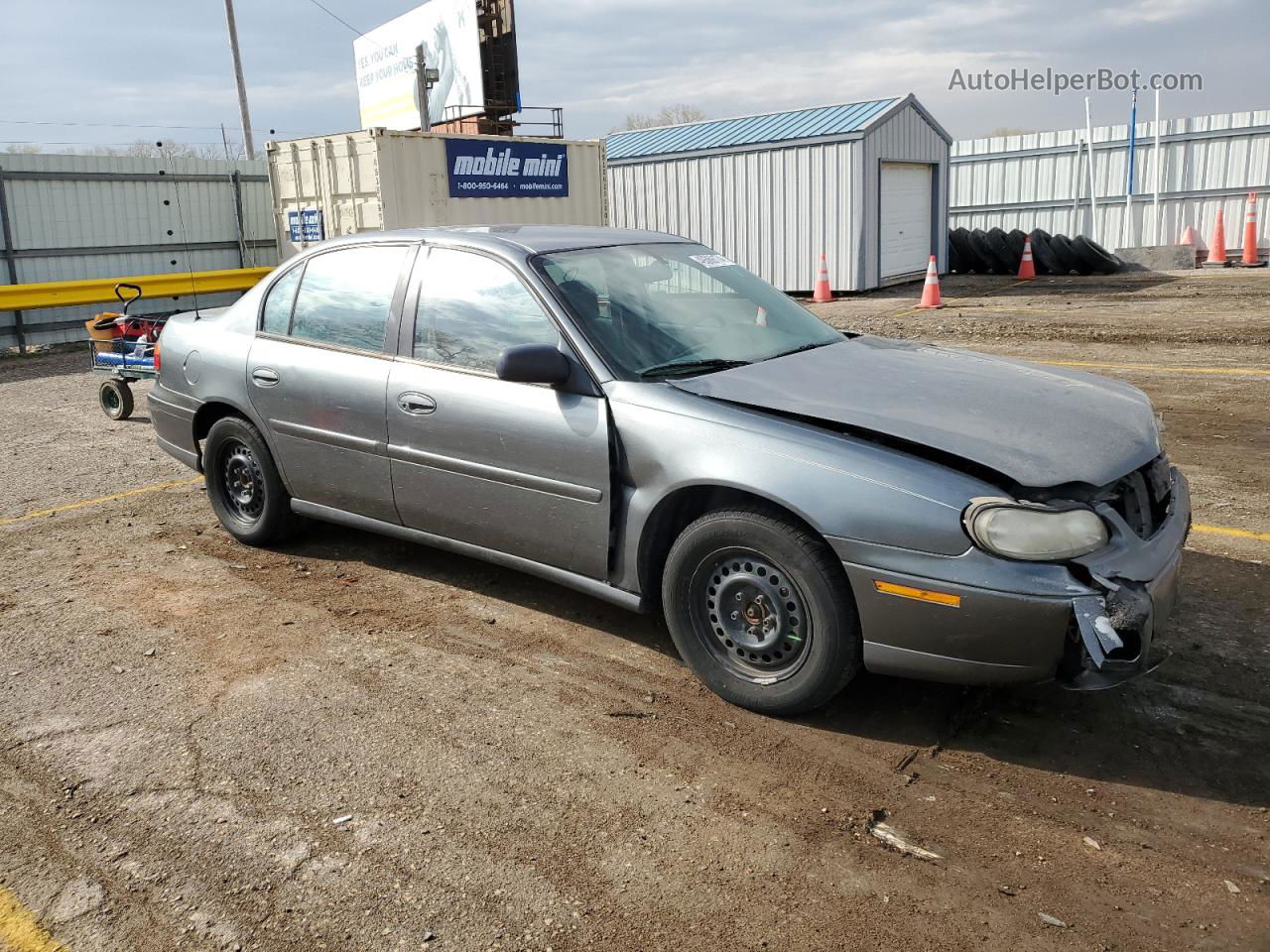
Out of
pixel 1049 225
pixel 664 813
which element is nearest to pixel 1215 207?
pixel 1049 225

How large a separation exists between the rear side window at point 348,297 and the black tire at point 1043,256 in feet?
63.0

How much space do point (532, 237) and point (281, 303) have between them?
4.73 feet

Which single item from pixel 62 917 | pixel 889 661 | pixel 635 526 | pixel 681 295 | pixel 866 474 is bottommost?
pixel 62 917

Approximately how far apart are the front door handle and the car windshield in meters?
0.72

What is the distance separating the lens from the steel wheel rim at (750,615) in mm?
3482

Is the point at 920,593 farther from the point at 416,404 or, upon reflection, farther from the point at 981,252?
the point at 981,252

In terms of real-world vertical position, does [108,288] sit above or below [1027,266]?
above

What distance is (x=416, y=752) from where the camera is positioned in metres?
3.47

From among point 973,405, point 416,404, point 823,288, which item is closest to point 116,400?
point 416,404

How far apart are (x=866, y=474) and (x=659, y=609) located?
1.16 metres

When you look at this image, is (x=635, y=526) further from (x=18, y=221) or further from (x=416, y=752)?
(x=18, y=221)

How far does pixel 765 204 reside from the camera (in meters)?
20.0

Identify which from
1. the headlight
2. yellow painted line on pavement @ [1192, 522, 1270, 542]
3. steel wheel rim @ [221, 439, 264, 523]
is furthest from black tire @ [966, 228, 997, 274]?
the headlight

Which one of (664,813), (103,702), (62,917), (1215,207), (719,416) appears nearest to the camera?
(62,917)
